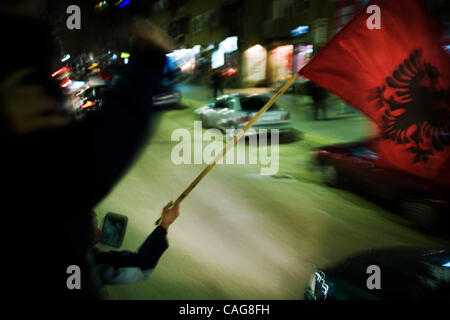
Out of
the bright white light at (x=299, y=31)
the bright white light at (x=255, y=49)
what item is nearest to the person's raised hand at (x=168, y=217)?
the bright white light at (x=299, y=31)

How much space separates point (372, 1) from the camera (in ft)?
9.09

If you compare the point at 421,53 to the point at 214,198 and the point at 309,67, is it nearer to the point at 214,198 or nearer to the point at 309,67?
the point at 309,67

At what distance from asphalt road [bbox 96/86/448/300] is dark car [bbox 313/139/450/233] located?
0.78ft

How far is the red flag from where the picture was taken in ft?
9.15

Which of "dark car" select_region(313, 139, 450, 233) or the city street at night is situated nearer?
the city street at night

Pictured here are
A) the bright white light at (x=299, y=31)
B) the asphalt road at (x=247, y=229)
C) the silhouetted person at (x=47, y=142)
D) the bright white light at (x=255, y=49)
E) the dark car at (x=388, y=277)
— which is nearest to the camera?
the silhouetted person at (x=47, y=142)

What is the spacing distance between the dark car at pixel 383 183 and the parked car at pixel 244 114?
14.0ft

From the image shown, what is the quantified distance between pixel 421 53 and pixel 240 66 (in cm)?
2824

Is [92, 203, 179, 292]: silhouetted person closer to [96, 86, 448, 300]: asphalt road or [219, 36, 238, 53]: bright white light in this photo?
[96, 86, 448, 300]: asphalt road

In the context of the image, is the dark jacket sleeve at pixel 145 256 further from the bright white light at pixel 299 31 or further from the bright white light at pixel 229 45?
the bright white light at pixel 229 45

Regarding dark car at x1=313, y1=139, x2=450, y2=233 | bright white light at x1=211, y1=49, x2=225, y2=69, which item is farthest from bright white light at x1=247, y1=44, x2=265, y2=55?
dark car at x1=313, y1=139, x2=450, y2=233

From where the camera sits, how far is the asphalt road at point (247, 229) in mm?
4473

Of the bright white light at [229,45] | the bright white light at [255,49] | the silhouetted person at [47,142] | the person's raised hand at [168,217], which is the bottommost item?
the person's raised hand at [168,217]

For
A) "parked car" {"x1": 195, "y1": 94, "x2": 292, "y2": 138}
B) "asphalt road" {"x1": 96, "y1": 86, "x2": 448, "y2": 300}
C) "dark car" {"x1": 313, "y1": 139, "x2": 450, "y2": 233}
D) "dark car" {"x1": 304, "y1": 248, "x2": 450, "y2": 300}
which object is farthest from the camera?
"parked car" {"x1": 195, "y1": 94, "x2": 292, "y2": 138}
